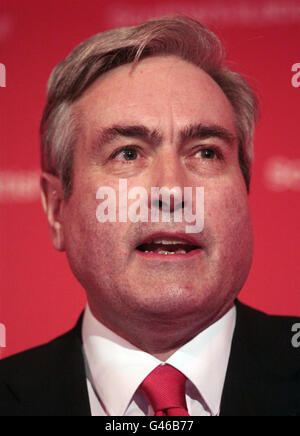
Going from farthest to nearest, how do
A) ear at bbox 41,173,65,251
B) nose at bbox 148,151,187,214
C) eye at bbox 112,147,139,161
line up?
ear at bbox 41,173,65,251 → eye at bbox 112,147,139,161 → nose at bbox 148,151,187,214

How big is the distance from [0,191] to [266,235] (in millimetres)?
768

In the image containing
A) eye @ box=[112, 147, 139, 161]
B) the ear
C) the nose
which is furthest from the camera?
the ear

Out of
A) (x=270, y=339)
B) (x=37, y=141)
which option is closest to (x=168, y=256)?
(x=270, y=339)

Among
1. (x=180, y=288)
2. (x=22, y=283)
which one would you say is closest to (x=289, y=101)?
(x=180, y=288)

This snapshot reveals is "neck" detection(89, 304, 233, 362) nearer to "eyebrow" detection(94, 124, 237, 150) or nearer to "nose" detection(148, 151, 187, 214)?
"nose" detection(148, 151, 187, 214)

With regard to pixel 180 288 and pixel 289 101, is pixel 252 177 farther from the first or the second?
pixel 180 288

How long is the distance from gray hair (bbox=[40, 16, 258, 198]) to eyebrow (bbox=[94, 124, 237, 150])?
0.11 metres

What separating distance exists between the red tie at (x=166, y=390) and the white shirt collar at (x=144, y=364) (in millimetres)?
14

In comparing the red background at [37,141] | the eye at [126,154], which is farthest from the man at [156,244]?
the red background at [37,141]

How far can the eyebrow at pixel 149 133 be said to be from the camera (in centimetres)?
127

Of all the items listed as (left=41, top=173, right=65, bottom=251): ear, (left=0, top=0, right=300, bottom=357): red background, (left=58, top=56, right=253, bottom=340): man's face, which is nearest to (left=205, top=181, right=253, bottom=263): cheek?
(left=58, top=56, right=253, bottom=340): man's face

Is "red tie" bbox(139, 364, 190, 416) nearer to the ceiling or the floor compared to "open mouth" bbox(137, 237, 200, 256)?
nearer to the floor

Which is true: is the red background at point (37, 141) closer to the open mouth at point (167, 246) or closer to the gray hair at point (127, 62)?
the gray hair at point (127, 62)

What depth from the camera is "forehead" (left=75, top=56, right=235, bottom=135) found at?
4.19ft
